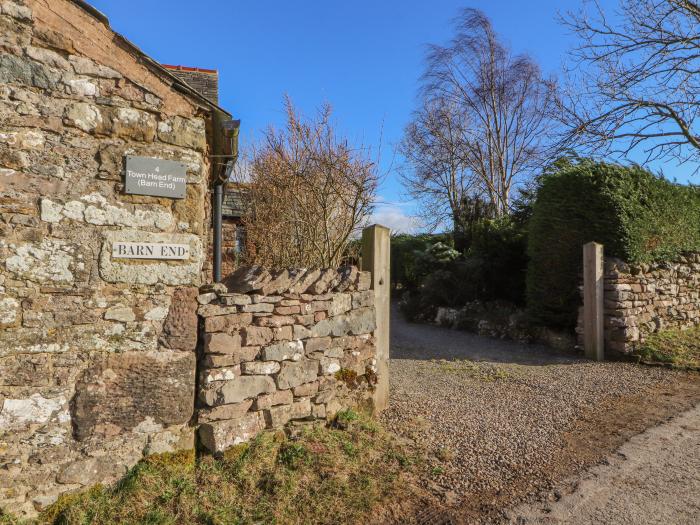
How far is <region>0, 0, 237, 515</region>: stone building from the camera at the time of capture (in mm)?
3012

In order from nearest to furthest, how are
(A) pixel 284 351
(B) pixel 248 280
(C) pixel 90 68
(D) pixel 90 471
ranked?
(D) pixel 90 471, (C) pixel 90 68, (B) pixel 248 280, (A) pixel 284 351

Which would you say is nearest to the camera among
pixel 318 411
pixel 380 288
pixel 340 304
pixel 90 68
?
pixel 90 68

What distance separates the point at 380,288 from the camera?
16.2ft

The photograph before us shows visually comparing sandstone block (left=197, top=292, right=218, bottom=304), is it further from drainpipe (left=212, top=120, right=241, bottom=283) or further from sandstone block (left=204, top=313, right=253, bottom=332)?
drainpipe (left=212, top=120, right=241, bottom=283)

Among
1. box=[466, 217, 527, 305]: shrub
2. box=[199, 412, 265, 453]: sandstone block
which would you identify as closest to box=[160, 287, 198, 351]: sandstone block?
box=[199, 412, 265, 453]: sandstone block

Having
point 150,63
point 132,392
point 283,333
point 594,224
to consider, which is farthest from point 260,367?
point 594,224

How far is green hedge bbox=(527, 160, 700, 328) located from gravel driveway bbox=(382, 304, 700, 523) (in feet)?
4.26

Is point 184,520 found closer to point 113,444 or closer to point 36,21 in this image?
point 113,444

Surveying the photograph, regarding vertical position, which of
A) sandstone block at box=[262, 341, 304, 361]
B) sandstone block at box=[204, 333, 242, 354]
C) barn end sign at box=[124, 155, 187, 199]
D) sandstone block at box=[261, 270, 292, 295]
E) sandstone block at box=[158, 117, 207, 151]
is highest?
sandstone block at box=[158, 117, 207, 151]

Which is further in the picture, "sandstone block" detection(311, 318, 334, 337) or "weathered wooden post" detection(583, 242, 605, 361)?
"weathered wooden post" detection(583, 242, 605, 361)

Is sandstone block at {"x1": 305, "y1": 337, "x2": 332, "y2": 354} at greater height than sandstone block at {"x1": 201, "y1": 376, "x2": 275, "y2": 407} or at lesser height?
greater

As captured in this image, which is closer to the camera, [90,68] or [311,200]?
[90,68]

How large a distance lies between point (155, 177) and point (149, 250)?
54 cm

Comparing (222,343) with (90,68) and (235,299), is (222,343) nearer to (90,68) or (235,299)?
(235,299)
